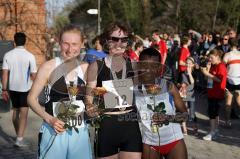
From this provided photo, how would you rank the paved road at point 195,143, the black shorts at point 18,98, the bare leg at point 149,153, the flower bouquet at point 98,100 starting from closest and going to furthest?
the flower bouquet at point 98,100
the bare leg at point 149,153
the paved road at point 195,143
the black shorts at point 18,98

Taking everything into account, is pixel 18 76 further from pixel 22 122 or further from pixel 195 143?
pixel 195 143

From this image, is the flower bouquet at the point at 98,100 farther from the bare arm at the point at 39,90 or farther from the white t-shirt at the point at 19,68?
the white t-shirt at the point at 19,68

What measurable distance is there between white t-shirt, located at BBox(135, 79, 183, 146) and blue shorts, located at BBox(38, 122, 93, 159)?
49 cm

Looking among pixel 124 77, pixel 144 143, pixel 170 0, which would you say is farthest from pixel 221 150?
pixel 170 0

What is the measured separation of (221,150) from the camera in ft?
23.8

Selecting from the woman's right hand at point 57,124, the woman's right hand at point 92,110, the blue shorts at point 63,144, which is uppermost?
the woman's right hand at point 92,110

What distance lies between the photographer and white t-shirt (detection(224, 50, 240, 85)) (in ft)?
29.6

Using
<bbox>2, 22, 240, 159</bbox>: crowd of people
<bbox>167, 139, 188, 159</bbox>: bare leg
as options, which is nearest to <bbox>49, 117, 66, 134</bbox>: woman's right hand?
<bbox>2, 22, 240, 159</bbox>: crowd of people

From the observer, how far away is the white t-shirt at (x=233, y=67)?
29.6ft

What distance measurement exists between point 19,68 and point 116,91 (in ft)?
13.7

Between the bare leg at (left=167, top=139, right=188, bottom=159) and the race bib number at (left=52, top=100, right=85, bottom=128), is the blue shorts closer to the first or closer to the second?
the race bib number at (left=52, top=100, right=85, bottom=128)

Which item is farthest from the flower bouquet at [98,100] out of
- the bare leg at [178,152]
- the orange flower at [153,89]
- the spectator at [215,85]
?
the spectator at [215,85]

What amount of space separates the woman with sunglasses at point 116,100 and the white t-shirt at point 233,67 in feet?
18.2

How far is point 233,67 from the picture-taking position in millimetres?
9039
